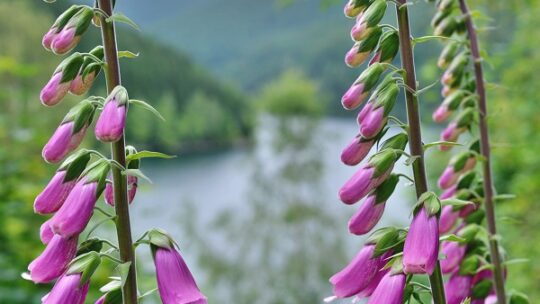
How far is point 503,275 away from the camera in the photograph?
1359 mm

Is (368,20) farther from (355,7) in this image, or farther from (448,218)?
(448,218)

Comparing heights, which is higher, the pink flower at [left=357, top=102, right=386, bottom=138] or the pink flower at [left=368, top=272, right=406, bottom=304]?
the pink flower at [left=357, top=102, right=386, bottom=138]

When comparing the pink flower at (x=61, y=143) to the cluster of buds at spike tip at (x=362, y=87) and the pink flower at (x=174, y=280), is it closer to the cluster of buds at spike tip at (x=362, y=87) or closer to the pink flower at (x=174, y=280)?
the pink flower at (x=174, y=280)

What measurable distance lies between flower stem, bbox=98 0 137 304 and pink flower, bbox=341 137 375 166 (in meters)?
0.36

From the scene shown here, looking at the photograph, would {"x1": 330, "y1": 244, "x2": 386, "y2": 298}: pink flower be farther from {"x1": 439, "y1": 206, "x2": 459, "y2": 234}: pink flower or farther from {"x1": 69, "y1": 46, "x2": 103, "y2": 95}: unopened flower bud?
{"x1": 69, "y1": 46, "x2": 103, "y2": 95}: unopened flower bud

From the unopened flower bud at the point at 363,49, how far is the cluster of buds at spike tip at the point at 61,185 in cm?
47

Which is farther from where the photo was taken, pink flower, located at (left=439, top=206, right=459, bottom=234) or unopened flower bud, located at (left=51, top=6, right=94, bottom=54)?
pink flower, located at (left=439, top=206, right=459, bottom=234)

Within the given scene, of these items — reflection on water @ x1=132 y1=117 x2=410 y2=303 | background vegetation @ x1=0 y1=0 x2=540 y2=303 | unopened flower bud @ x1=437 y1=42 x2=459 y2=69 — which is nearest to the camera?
unopened flower bud @ x1=437 y1=42 x2=459 y2=69

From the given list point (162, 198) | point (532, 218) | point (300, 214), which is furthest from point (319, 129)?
point (532, 218)

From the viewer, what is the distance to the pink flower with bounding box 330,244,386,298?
43.3 inches

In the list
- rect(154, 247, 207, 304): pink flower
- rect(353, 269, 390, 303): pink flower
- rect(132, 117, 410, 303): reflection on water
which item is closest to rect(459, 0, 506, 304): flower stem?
rect(353, 269, 390, 303): pink flower

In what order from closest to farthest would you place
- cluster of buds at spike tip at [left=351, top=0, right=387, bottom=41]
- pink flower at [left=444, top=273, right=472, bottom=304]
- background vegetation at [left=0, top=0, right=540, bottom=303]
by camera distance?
cluster of buds at spike tip at [left=351, top=0, right=387, bottom=41] → pink flower at [left=444, top=273, right=472, bottom=304] → background vegetation at [left=0, top=0, right=540, bottom=303]

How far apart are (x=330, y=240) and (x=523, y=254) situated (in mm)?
12469

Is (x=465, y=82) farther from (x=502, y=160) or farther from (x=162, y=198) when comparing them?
(x=162, y=198)
